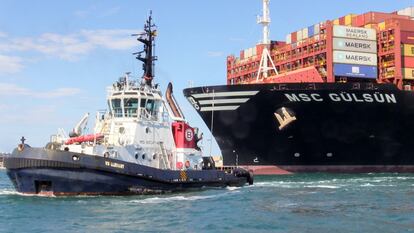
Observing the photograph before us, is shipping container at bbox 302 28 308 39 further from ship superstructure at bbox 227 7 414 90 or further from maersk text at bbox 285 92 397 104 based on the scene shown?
maersk text at bbox 285 92 397 104

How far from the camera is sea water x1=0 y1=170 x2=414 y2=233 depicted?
16359 mm

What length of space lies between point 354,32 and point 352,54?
2120mm

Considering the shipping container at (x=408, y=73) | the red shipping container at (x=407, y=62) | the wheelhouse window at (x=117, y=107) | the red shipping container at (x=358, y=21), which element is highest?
the red shipping container at (x=358, y=21)

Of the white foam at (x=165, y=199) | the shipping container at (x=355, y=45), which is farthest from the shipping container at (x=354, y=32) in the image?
the white foam at (x=165, y=199)

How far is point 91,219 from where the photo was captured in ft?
58.2

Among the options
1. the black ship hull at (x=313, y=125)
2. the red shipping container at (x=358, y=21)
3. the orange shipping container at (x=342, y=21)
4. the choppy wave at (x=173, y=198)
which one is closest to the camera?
the choppy wave at (x=173, y=198)

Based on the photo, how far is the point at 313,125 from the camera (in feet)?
138

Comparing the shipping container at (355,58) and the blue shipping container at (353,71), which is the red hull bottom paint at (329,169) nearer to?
the blue shipping container at (353,71)

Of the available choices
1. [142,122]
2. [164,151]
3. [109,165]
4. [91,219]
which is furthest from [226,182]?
[91,219]

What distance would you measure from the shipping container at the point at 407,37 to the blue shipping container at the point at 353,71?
3821mm

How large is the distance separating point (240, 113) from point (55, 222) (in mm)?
26237

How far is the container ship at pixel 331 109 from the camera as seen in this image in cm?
4103

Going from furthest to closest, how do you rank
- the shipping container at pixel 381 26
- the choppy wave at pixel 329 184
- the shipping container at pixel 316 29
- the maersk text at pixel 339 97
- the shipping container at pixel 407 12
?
the shipping container at pixel 407 12, the shipping container at pixel 316 29, the shipping container at pixel 381 26, the maersk text at pixel 339 97, the choppy wave at pixel 329 184

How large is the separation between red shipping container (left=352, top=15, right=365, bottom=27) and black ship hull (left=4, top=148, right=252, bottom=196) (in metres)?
30.5
